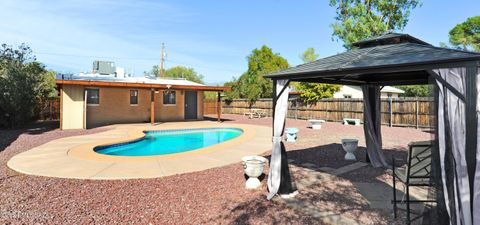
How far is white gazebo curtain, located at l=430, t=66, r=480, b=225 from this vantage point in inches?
99.8

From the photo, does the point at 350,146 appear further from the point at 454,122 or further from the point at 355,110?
the point at 355,110

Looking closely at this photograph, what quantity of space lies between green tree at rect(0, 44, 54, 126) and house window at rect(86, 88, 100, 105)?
227cm

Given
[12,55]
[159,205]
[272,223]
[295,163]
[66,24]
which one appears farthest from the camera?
[66,24]

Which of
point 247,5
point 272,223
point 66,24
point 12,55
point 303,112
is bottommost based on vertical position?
point 272,223

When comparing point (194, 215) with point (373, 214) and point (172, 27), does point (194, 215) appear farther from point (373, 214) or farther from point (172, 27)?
point (172, 27)

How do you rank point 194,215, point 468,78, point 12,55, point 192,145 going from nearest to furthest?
point 468,78 < point 194,215 < point 192,145 < point 12,55

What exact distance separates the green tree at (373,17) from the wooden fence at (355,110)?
178 inches

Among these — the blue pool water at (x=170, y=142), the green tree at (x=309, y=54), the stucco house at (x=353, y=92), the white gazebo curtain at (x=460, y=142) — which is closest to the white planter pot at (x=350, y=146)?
the white gazebo curtain at (x=460, y=142)

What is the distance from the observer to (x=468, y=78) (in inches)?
101

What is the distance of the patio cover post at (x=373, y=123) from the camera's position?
21.0ft

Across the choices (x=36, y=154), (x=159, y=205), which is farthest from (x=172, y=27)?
(x=159, y=205)

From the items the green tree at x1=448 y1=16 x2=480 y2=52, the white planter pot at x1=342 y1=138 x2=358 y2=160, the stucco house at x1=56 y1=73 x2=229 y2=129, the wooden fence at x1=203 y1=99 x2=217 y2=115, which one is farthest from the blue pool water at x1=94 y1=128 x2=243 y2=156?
the green tree at x1=448 y1=16 x2=480 y2=52

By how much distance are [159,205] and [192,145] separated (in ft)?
24.4

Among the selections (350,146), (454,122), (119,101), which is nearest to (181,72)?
(119,101)
